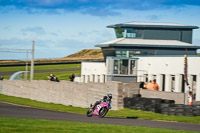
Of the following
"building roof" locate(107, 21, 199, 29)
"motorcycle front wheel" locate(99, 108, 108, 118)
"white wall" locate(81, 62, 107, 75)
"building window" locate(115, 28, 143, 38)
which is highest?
"building roof" locate(107, 21, 199, 29)

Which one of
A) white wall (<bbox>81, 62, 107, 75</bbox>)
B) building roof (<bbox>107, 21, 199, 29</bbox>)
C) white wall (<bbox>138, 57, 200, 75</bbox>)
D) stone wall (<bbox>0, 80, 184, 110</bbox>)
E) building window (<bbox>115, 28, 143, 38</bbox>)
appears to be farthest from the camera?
building window (<bbox>115, 28, 143, 38</bbox>)

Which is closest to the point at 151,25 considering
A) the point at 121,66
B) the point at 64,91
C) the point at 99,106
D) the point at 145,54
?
the point at 145,54

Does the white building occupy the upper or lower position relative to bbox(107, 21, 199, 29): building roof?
lower

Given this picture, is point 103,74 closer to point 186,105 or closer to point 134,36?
point 134,36

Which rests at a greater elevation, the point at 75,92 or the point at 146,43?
the point at 146,43

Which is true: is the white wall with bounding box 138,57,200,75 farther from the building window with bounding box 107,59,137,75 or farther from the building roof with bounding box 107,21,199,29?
the building roof with bounding box 107,21,199,29

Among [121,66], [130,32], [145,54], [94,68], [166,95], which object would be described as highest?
[130,32]

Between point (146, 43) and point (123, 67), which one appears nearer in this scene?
point (123, 67)

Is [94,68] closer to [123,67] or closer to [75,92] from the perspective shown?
[123,67]

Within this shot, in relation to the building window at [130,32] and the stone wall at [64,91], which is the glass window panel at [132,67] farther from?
the stone wall at [64,91]

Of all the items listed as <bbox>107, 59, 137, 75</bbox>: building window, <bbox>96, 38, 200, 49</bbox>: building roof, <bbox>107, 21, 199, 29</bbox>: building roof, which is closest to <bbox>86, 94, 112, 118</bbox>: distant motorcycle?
<bbox>107, 59, 137, 75</bbox>: building window

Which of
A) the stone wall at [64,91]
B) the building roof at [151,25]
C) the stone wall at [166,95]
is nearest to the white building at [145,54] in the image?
the building roof at [151,25]

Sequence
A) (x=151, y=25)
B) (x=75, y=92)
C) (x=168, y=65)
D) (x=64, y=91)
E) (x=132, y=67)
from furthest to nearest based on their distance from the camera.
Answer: (x=151, y=25), (x=132, y=67), (x=168, y=65), (x=64, y=91), (x=75, y=92)

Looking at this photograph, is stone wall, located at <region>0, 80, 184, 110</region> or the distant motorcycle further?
stone wall, located at <region>0, 80, 184, 110</region>
